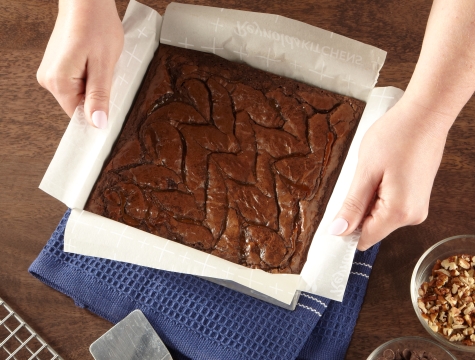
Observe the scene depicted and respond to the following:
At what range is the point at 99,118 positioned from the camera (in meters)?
1.66

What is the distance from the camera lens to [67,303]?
1.84m

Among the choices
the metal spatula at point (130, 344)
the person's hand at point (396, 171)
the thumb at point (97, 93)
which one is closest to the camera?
the person's hand at point (396, 171)

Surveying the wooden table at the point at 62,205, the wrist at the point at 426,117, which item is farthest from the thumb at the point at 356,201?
the wooden table at the point at 62,205

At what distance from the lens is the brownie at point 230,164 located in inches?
68.0

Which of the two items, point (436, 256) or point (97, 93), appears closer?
point (97, 93)

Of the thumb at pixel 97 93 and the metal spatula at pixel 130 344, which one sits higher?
the thumb at pixel 97 93

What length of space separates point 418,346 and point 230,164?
31.7 inches

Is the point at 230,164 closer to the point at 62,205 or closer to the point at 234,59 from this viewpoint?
the point at 234,59

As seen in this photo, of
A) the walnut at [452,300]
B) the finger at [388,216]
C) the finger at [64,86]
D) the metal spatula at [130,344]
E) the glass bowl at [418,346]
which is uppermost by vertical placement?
the finger at [388,216]

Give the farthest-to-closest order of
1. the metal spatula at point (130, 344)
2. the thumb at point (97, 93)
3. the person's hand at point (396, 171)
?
1. the metal spatula at point (130, 344)
2. the thumb at point (97, 93)
3. the person's hand at point (396, 171)

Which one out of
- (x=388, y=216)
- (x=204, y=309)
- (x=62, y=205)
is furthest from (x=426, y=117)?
(x=62, y=205)

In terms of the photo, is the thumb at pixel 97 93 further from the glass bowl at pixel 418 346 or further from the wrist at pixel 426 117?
the glass bowl at pixel 418 346

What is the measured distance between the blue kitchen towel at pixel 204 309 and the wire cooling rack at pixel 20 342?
0.52 ft

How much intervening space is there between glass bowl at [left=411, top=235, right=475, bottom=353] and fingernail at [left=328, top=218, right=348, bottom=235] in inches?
13.6
